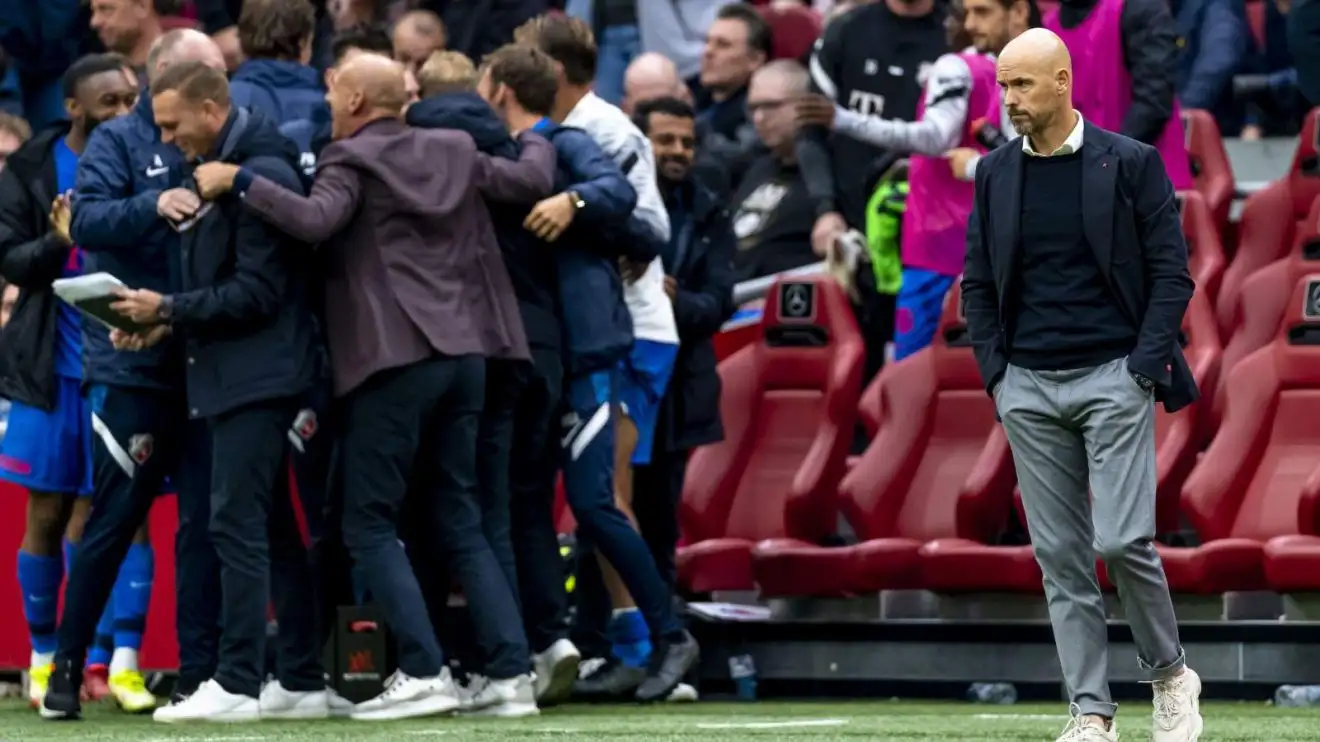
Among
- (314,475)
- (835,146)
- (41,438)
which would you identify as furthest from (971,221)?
(835,146)

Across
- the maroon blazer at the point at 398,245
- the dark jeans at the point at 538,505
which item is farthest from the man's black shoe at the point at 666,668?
the maroon blazer at the point at 398,245

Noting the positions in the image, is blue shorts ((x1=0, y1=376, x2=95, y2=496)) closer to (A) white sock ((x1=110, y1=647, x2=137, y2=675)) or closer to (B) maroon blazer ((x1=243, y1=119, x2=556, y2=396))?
(A) white sock ((x1=110, y1=647, x2=137, y2=675))

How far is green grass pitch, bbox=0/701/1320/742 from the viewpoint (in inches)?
300

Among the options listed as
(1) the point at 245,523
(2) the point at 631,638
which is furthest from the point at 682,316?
(1) the point at 245,523

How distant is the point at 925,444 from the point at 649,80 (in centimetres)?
254

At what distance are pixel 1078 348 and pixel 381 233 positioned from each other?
272cm

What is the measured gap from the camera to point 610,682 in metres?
9.73

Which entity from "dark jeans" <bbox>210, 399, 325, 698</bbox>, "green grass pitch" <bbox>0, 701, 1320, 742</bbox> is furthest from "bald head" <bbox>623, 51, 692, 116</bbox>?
"dark jeans" <bbox>210, 399, 325, 698</bbox>

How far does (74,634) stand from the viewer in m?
8.81

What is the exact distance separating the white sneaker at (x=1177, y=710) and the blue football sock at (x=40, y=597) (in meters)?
4.41

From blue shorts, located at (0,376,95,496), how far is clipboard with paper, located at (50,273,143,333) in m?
Answer: 1.08

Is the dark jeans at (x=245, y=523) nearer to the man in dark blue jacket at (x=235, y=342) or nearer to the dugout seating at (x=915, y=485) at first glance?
the man in dark blue jacket at (x=235, y=342)

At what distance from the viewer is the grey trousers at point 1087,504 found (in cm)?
681

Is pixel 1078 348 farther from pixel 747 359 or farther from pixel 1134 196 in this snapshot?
pixel 747 359
